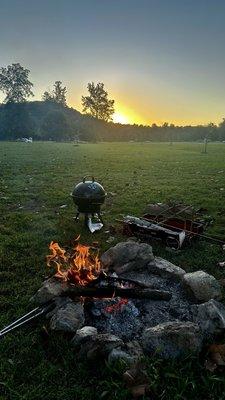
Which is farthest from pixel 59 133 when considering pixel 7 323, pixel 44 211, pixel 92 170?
pixel 7 323

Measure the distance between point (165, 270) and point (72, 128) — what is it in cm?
9858

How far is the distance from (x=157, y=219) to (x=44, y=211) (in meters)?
4.17

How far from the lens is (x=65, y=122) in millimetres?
99562

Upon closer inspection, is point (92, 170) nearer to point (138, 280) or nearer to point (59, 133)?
point (138, 280)

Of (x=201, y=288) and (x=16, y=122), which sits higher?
(x=16, y=122)

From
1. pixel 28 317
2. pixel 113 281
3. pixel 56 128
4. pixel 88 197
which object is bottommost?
pixel 28 317

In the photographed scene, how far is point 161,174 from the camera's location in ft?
71.3

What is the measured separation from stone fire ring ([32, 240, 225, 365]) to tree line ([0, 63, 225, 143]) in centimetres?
8509

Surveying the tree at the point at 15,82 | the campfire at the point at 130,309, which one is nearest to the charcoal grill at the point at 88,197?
the campfire at the point at 130,309

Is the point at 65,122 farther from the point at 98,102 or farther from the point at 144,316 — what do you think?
the point at 144,316

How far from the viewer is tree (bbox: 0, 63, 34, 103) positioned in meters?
107

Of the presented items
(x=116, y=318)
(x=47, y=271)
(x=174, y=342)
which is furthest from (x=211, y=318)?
(x=47, y=271)

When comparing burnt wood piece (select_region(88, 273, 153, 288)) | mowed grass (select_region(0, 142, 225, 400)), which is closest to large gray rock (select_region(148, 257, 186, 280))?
burnt wood piece (select_region(88, 273, 153, 288))

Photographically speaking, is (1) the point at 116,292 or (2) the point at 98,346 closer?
(2) the point at 98,346
